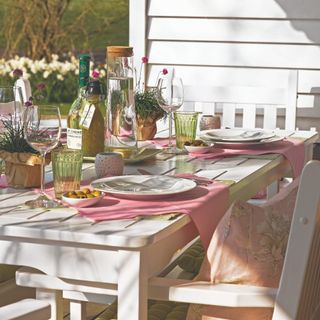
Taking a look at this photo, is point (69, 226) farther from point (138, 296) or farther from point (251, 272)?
point (251, 272)

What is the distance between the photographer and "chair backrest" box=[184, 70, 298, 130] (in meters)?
4.36

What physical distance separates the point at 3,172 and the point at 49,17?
7734 millimetres

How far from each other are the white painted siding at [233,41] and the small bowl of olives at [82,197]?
271cm

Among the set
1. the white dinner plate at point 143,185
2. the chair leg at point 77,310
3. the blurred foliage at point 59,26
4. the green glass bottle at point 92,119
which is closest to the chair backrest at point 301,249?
the white dinner plate at point 143,185

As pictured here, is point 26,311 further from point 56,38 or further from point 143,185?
point 56,38

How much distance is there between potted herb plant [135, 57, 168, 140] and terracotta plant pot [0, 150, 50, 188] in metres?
0.89

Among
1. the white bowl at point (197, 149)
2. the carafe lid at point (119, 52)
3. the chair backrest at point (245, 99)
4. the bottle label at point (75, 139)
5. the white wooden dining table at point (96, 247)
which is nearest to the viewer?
the white wooden dining table at point (96, 247)

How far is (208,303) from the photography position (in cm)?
229

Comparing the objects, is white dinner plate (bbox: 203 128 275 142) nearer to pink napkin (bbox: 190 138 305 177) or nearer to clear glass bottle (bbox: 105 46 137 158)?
pink napkin (bbox: 190 138 305 177)

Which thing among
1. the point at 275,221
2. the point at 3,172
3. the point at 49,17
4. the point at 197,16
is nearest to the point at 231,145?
the point at 3,172

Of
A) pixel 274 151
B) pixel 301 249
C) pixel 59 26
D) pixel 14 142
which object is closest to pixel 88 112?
pixel 14 142

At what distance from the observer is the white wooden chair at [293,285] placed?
2.11 m

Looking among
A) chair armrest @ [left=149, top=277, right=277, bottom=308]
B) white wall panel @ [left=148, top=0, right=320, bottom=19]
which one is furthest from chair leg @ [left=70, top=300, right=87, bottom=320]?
white wall panel @ [left=148, top=0, right=320, bottom=19]

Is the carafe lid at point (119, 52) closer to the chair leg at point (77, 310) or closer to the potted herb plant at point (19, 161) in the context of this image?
the potted herb plant at point (19, 161)
